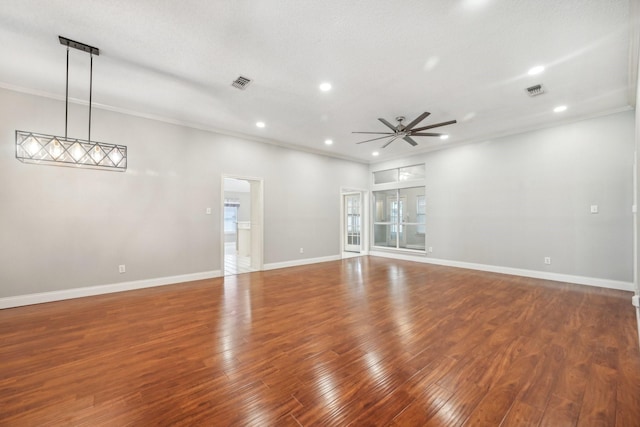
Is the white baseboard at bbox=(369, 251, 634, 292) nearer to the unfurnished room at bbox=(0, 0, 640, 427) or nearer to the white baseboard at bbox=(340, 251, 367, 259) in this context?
the unfurnished room at bbox=(0, 0, 640, 427)

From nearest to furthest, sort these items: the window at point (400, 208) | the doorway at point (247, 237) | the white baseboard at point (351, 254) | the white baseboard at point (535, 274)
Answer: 1. the white baseboard at point (535, 274)
2. the doorway at point (247, 237)
3. the window at point (400, 208)
4. the white baseboard at point (351, 254)

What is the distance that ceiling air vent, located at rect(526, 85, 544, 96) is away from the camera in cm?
355

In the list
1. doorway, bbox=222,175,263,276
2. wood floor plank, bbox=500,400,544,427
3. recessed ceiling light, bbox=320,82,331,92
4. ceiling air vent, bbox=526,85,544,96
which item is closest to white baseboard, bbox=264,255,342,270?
doorway, bbox=222,175,263,276

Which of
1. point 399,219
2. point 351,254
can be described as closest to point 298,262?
point 351,254

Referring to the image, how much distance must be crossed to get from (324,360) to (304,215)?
183 inches

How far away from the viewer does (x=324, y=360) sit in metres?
2.16

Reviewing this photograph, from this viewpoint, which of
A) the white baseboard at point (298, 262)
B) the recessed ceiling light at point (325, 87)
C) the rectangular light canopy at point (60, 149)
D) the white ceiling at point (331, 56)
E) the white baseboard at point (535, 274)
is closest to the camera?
the white ceiling at point (331, 56)

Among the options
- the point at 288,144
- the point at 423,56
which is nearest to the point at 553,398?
the point at 423,56

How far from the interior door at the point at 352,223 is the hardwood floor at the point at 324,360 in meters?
4.89

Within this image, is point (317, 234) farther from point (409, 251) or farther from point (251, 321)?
point (251, 321)

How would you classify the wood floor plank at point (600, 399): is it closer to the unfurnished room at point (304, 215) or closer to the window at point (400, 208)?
the unfurnished room at point (304, 215)

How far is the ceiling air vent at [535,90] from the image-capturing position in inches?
140

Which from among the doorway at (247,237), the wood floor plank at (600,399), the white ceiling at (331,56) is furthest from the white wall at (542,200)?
the doorway at (247,237)

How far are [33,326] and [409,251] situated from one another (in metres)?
7.14
